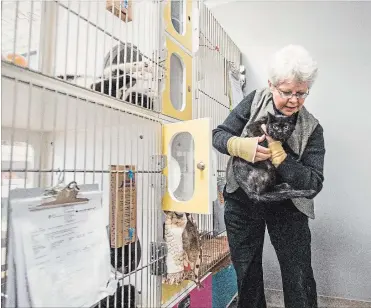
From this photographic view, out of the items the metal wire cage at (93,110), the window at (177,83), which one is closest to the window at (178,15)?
the metal wire cage at (93,110)

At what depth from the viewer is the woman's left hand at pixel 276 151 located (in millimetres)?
955

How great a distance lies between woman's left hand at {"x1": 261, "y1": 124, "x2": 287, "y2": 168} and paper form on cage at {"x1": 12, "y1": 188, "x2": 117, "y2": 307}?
555mm

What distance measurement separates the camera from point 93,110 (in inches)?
30.8

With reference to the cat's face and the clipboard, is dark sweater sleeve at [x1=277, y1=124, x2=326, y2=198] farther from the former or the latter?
the clipboard

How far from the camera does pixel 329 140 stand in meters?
1.77

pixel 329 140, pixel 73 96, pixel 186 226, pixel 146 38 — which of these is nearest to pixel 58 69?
pixel 73 96

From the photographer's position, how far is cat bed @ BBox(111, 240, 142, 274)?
83cm

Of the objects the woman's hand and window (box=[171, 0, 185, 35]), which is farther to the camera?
window (box=[171, 0, 185, 35])

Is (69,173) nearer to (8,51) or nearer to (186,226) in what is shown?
(8,51)

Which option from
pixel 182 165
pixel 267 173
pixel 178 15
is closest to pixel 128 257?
pixel 182 165

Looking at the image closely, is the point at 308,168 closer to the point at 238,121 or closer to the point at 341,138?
the point at 238,121

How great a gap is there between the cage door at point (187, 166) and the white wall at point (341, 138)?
1002 mm

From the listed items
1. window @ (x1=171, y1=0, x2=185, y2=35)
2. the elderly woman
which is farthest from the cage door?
window @ (x1=171, y1=0, x2=185, y2=35)

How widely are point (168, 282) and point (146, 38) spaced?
2.73ft
